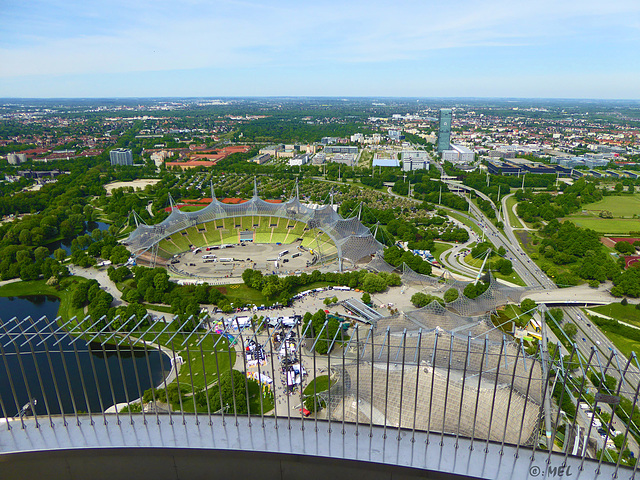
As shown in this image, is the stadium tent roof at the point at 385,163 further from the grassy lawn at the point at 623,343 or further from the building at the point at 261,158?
the grassy lawn at the point at 623,343

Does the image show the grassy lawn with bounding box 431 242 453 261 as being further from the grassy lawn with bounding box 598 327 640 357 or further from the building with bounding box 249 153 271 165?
the building with bounding box 249 153 271 165

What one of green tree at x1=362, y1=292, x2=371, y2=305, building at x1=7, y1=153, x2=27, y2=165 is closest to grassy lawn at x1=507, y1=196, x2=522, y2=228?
green tree at x1=362, y1=292, x2=371, y2=305

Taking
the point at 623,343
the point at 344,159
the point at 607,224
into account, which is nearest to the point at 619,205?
the point at 607,224

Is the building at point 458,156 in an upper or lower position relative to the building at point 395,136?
lower

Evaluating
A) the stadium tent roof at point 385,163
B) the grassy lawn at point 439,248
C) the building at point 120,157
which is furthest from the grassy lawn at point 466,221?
the building at point 120,157

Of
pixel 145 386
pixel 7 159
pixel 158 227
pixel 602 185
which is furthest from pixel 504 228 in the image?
pixel 7 159

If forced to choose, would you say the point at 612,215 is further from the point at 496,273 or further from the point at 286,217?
the point at 286,217

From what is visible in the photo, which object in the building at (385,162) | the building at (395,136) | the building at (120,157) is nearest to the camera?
A: the building at (120,157)
